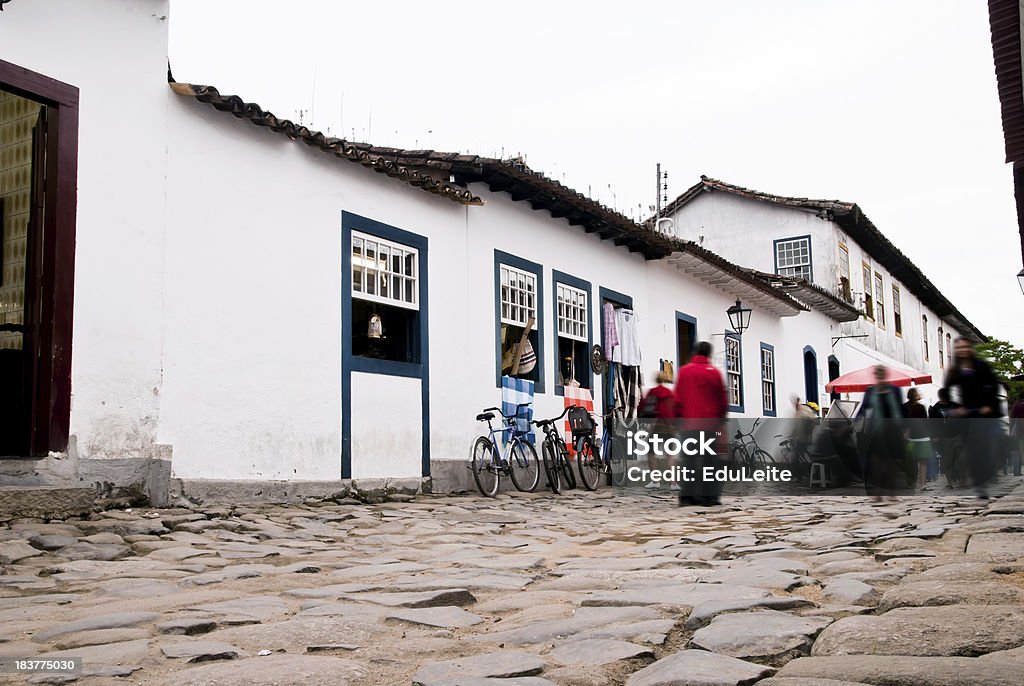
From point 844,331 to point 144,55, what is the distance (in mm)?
21921

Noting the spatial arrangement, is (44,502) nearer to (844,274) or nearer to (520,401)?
(520,401)

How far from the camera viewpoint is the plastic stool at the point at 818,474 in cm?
1296

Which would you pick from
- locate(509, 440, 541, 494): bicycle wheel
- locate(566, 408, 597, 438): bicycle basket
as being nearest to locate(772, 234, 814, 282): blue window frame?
locate(566, 408, 597, 438): bicycle basket

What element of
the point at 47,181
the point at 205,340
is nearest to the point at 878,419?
the point at 205,340

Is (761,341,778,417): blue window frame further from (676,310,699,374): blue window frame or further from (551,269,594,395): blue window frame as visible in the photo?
(551,269,594,395): blue window frame

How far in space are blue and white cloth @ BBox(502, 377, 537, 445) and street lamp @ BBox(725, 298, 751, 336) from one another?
24.0ft

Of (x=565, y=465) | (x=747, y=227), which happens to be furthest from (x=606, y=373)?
(x=747, y=227)

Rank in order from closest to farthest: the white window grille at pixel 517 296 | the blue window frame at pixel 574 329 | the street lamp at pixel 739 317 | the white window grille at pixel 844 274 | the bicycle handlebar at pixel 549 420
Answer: the bicycle handlebar at pixel 549 420 < the white window grille at pixel 517 296 < the blue window frame at pixel 574 329 < the street lamp at pixel 739 317 < the white window grille at pixel 844 274

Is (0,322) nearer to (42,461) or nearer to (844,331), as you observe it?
(42,461)

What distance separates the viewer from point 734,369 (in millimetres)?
20156

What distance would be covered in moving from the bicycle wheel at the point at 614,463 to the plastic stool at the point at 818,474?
8.29ft

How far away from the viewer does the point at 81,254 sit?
773 cm

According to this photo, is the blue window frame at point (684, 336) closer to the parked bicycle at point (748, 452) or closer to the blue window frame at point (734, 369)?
the blue window frame at point (734, 369)

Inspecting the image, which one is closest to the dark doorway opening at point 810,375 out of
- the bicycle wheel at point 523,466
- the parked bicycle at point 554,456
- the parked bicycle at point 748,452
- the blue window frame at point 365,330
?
the parked bicycle at point 748,452
